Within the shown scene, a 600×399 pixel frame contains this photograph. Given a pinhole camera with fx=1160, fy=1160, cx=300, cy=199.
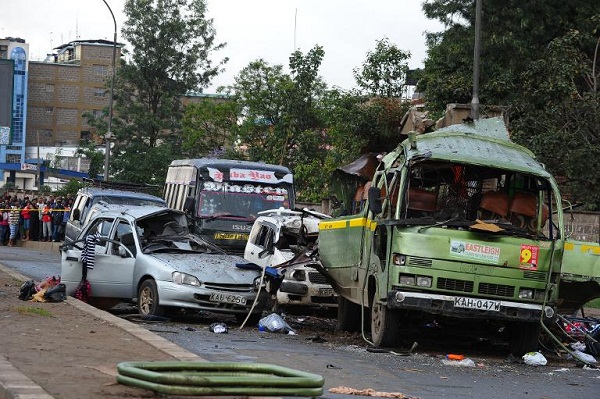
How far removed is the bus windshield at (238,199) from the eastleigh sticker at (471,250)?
12.2 meters

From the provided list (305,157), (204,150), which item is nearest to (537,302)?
Result: (305,157)

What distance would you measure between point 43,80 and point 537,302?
125871 mm

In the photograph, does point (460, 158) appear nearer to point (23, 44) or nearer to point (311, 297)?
point (311, 297)

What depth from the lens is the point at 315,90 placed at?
52.6 m

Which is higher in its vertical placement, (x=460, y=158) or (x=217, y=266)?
(x=460, y=158)

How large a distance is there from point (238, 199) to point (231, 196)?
169 mm

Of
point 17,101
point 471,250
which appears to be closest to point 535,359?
point 471,250

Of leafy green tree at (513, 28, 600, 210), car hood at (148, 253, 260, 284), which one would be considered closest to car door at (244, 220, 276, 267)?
car hood at (148, 253, 260, 284)

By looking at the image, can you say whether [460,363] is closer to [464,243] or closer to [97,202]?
[464,243]

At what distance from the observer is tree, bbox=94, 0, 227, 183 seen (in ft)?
192

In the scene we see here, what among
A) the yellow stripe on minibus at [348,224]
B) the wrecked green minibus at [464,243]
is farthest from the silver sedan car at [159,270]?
the wrecked green minibus at [464,243]

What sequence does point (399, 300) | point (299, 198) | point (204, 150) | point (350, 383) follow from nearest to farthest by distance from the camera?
point (350, 383)
point (399, 300)
point (299, 198)
point (204, 150)

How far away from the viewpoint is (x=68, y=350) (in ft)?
35.4

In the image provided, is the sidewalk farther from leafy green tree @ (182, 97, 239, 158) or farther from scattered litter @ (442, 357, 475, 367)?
leafy green tree @ (182, 97, 239, 158)
